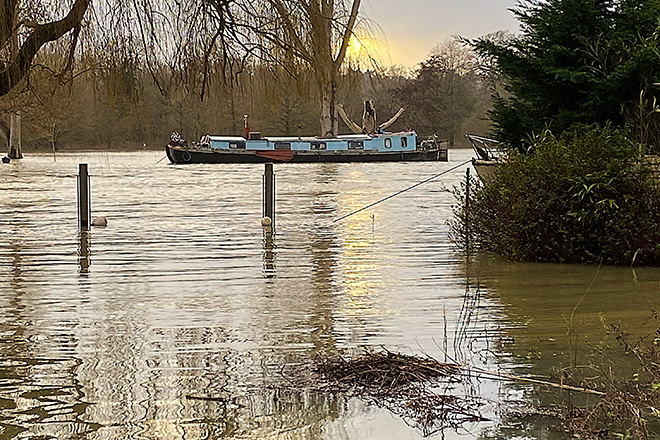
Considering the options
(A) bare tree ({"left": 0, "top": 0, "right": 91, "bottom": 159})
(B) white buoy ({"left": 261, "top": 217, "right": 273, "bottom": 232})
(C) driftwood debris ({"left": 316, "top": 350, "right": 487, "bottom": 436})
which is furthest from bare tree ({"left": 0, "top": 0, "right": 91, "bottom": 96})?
(B) white buoy ({"left": 261, "top": 217, "right": 273, "bottom": 232})

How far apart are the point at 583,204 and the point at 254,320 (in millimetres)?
4472

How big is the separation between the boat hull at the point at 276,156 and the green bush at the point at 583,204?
146 feet

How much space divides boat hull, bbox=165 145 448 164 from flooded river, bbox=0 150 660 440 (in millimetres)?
38860

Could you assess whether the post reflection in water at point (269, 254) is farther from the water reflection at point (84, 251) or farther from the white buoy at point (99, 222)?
the white buoy at point (99, 222)

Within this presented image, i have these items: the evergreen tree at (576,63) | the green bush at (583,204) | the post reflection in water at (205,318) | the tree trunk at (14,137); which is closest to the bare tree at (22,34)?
the post reflection in water at (205,318)

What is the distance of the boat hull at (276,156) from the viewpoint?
184 feet

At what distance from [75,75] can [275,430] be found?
3.59 metres

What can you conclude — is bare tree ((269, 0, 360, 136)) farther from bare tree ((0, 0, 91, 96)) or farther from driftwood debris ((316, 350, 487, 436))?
A: driftwood debris ((316, 350, 487, 436))

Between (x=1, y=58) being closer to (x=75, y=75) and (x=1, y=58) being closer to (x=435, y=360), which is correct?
(x=75, y=75)

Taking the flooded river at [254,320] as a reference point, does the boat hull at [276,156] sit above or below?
above

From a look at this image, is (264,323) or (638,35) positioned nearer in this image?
(264,323)

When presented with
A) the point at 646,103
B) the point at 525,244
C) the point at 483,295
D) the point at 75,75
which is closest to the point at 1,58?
the point at 75,75

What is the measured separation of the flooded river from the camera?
5.49 m

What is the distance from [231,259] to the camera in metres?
12.8
